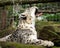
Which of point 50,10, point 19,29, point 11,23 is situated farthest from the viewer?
point 11,23

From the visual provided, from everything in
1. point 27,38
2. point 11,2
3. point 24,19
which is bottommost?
point 27,38

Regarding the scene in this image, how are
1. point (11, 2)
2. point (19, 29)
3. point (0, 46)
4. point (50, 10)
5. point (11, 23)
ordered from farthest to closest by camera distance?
1. point (11, 23)
2. point (50, 10)
3. point (19, 29)
4. point (11, 2)
5. point (0, 46)

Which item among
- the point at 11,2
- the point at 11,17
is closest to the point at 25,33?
the point at 11,2

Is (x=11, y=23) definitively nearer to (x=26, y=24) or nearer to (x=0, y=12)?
(x=0, y=12)

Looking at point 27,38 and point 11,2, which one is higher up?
point 11,2

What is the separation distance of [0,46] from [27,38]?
1.06 meters

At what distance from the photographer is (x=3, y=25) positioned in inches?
231

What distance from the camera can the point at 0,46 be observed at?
9.39 feet

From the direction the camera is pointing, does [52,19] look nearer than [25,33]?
No

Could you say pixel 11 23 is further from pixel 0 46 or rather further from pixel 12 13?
pixel 0 46

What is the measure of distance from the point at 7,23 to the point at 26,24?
1.84 meters

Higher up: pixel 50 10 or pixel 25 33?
pixel 50 10

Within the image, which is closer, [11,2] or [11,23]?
[11,2]

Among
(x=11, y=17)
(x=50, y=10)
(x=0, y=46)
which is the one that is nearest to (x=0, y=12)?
(x=11, y=17)
